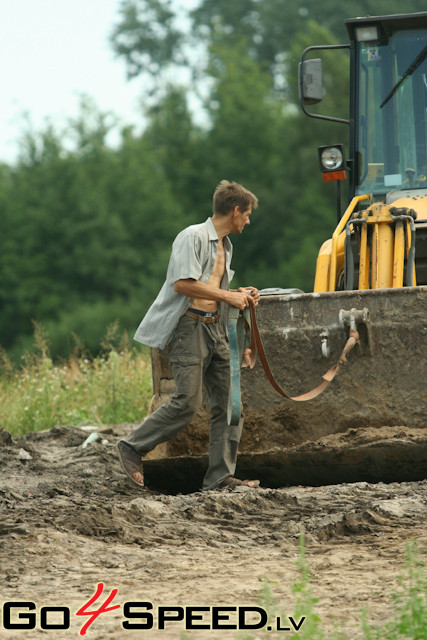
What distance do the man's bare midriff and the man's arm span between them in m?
0.19

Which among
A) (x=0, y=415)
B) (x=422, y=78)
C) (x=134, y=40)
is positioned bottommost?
(x=0, y=415)

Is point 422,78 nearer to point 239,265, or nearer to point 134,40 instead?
point 239,265

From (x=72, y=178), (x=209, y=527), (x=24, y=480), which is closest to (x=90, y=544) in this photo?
(x=209, y=527)

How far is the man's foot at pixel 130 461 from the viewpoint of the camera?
21.8ft

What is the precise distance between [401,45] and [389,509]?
4.09 m

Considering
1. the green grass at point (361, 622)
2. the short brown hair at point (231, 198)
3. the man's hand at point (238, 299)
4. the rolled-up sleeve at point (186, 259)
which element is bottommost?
the green grass at point (361, 622)

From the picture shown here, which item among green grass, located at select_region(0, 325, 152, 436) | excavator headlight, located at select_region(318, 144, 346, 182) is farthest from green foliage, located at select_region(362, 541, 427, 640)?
green grass, located at select_region(0, 325, 152, 436)

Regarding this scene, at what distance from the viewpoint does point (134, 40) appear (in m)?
47.2

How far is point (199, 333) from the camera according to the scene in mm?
6566

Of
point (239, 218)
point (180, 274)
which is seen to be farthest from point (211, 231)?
point (180, 274)

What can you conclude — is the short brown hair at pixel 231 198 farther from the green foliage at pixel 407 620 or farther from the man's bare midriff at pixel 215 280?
the green foliage at pixel 407 620

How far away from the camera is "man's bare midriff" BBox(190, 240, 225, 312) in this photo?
662 centimetres

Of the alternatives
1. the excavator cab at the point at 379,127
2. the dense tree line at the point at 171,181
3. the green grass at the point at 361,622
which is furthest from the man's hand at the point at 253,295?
the dense tree line at the point at 171,181

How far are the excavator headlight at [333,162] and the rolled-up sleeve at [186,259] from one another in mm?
1804
